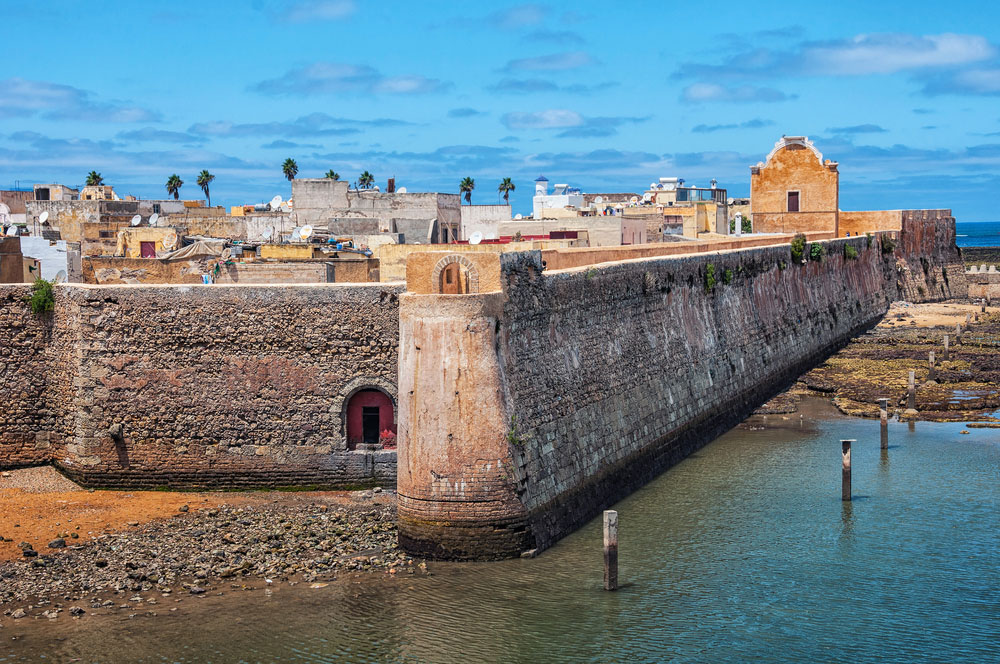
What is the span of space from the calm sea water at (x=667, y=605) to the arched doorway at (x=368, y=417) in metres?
Answer: 4.35

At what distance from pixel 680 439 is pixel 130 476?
40.0 ft

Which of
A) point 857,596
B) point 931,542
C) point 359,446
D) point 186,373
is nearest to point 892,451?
point 931,542

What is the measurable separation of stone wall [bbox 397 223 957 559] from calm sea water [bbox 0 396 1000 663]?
740mm

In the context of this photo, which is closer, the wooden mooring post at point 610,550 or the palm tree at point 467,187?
the wooden mooring post at point 610,550

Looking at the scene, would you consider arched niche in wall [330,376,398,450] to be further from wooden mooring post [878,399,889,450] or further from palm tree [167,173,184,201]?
palm tree [167,173,184,201]

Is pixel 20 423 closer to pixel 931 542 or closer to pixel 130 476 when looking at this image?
pixel 130 476

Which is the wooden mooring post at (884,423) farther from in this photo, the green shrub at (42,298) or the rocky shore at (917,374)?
the green shrub at (42,298)

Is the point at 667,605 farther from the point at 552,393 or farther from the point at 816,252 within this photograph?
the point at 816,252

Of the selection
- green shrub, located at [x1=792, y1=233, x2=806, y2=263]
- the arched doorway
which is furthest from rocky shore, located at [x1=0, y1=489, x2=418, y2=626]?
green shrub, located at [x1=792, y1=233, x2=806, y2=263]

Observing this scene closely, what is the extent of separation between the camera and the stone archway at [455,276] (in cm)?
2070

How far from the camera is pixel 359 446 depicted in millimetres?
24062

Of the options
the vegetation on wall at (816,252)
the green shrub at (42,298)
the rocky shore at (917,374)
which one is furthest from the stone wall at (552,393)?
the vegetation on wall at (816,252)

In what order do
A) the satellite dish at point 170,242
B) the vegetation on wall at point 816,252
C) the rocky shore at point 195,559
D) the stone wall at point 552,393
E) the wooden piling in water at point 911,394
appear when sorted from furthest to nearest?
the vegetation on wall at point 816,252 → the satellite dish at point 170,242 → the wooden piling in water at point 911,394 → the stone wall at point 552,393 → the rocky shore at point 195,559

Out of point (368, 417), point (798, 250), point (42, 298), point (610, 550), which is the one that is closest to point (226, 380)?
point (368, 417)
